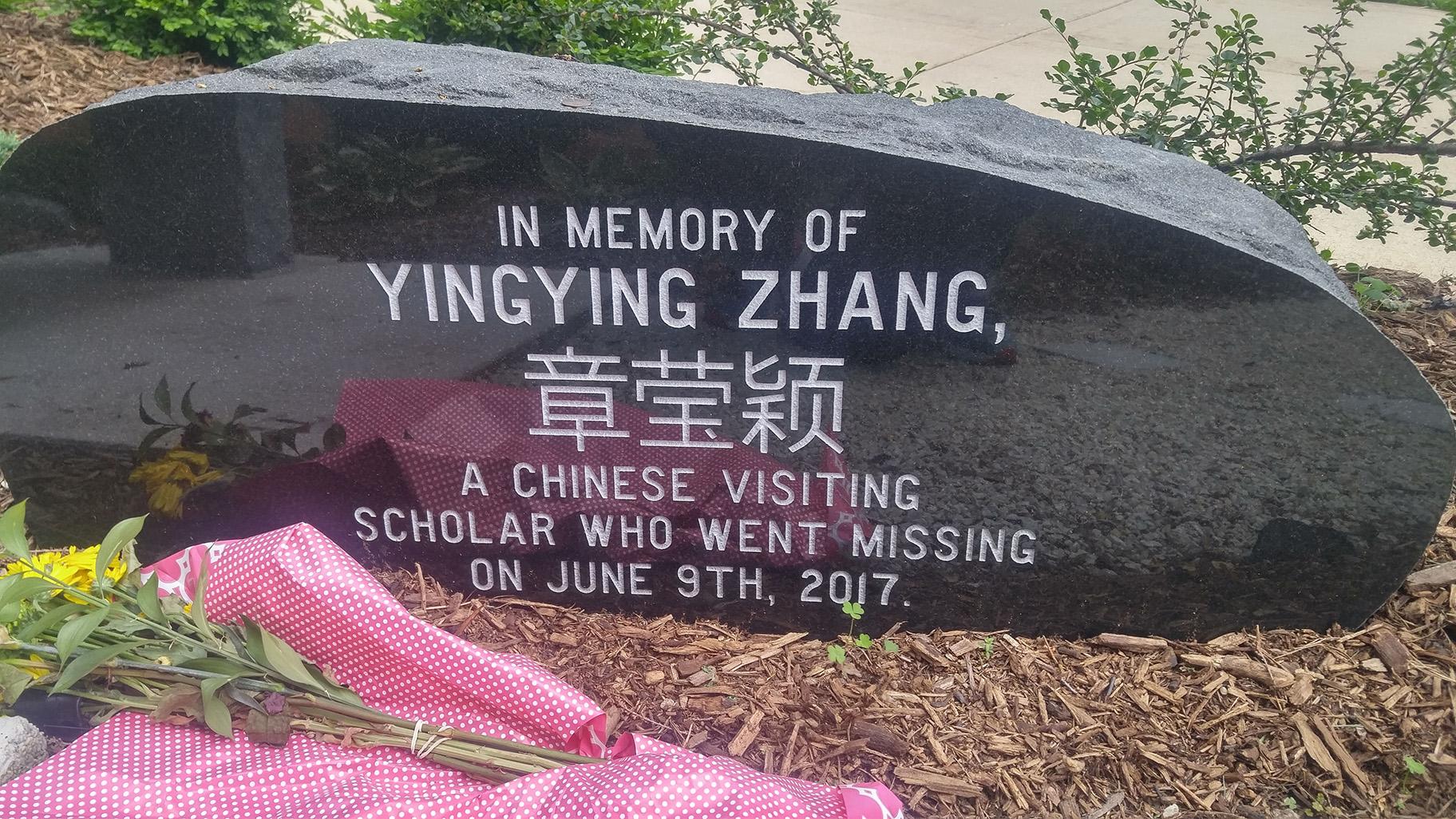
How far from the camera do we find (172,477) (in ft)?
9.01

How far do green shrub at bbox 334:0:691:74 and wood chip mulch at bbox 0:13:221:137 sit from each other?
1.37 meters

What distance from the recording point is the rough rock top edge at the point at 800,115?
7.47ft

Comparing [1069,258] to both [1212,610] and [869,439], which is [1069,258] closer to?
[869,439]

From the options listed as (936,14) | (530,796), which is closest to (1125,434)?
(530,796)

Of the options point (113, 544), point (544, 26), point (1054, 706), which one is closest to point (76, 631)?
point (113, 544)

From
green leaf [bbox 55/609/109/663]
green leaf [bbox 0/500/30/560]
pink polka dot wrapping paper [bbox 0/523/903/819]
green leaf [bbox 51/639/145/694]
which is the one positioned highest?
green leaf [bbox 0/500/30/560]

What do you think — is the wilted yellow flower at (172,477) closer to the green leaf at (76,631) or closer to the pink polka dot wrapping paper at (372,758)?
the pink polka dot wrapping paper at (372,758)

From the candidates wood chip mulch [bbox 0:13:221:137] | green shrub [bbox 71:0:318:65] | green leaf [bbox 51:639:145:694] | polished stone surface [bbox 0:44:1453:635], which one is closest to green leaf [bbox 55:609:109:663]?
green leaf [bbox 51:639:145:694]

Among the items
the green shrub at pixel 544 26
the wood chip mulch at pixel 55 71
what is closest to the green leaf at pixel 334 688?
the green shrub at pixel 544 26

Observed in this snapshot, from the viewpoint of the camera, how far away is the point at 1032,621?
2.71 m

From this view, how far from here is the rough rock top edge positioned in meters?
2.28

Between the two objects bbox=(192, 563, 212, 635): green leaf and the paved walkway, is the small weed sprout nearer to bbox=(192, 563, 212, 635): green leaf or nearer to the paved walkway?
bbox=(192, 563, 212, 635): green leaf

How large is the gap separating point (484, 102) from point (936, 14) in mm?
7624

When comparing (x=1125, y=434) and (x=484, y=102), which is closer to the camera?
(x=484, y=102)
